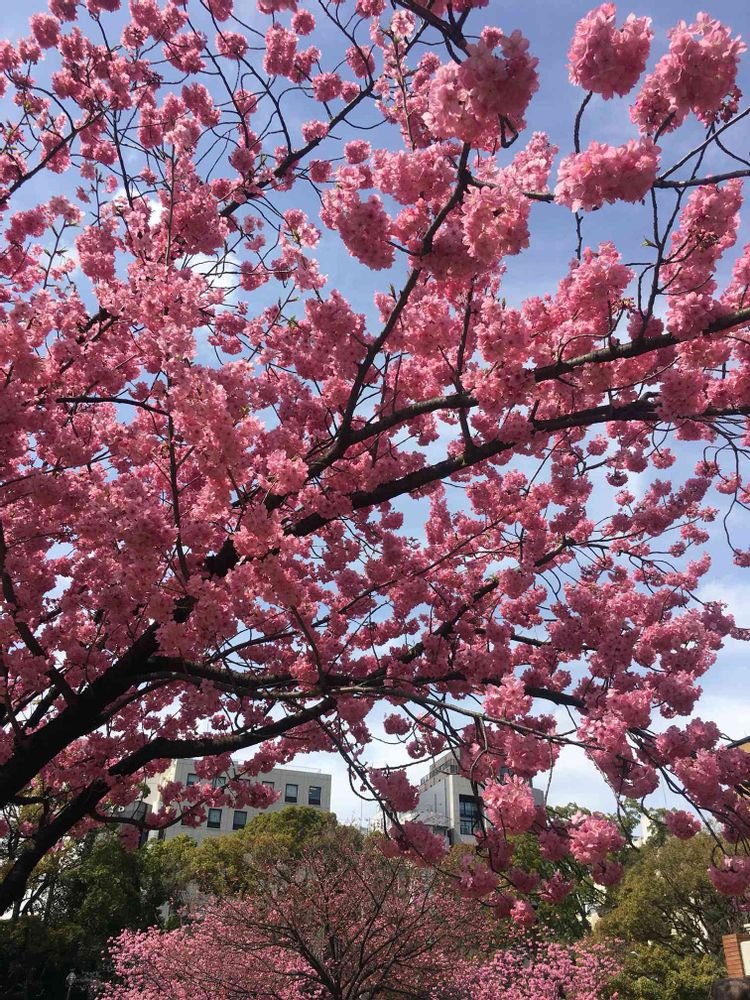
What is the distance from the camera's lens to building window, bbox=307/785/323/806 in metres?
50.2

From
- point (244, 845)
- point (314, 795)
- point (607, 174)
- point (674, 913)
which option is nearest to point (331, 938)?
point (607, 174)

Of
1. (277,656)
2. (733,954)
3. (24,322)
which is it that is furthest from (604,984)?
(24,322)

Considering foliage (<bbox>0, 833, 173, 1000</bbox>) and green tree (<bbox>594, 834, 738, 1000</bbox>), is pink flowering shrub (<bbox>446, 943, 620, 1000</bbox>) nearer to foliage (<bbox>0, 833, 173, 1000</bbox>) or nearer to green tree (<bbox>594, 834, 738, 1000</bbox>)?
green tree (<bbox>594, 834, 738, 1000</bbox>)

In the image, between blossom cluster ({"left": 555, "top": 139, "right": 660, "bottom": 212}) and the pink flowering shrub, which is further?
the pink flowering shrub

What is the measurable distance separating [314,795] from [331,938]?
42.1 meters

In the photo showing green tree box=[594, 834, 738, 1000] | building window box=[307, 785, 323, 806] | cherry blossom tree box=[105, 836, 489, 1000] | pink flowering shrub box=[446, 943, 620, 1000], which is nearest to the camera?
cherry blossom tree box=[105, 836, 489, 1000]

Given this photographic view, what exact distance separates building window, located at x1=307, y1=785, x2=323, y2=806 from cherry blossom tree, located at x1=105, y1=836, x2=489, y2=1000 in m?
A: 36.8

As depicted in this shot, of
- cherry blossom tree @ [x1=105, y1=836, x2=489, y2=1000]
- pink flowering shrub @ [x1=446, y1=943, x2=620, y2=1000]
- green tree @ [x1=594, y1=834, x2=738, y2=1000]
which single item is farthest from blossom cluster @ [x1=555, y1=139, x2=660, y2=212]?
green tree @ [x1=594, y1=834, x2=738, y2=1000]

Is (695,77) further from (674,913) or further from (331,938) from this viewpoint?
(674,913)

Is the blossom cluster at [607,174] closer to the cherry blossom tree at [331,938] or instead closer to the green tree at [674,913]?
the cherry blossom tree at [331,938]

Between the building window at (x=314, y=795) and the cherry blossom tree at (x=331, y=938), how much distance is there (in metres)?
36.8

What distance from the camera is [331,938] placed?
11.2 m

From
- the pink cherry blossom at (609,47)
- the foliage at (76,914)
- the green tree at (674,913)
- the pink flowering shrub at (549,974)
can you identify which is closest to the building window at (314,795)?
the foliage at (76,914)

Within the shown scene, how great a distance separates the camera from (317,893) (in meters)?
11.9
